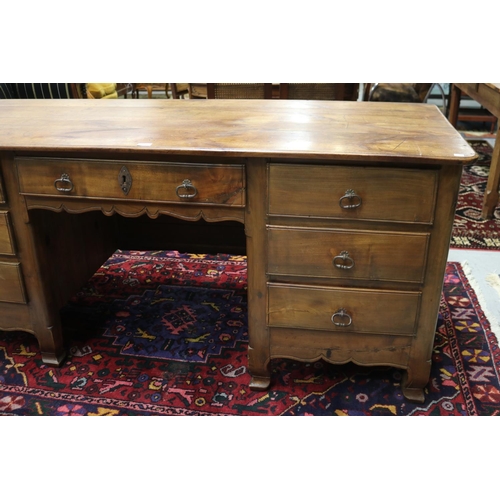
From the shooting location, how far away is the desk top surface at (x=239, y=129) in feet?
4.50

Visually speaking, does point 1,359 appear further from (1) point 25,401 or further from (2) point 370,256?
(2) point 370,256

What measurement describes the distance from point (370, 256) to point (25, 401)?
1252 millimetres

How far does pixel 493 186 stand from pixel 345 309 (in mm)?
1882

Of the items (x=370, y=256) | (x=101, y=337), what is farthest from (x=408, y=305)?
(x=101, y=337)

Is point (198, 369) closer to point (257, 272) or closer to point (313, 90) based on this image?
point (257, 272)

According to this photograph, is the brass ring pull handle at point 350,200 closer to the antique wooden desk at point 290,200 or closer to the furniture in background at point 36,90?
the antique wooden desk at point 290,200

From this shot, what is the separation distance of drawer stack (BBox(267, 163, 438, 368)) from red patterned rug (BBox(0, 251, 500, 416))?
0.17 metres

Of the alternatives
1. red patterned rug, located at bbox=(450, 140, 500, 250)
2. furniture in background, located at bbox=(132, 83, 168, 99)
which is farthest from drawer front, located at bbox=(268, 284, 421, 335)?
furniture in background, located at bbox=(132, 83, 168, 99)

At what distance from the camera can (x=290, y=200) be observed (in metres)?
1.43

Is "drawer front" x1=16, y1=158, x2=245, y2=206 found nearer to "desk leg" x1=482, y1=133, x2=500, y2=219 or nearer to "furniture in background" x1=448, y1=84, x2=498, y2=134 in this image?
"desk leg" x1=482, y1=133, x2=500, y2=219

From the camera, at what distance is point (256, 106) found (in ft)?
6.15

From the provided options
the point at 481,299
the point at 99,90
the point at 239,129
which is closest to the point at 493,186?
the point at 481,299

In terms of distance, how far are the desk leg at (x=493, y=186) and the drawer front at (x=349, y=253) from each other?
1788mm

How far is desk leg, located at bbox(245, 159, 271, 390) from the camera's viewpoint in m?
1.43
